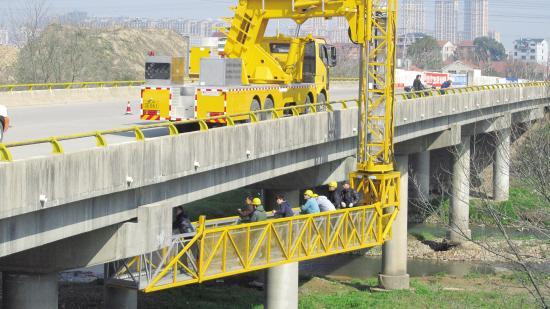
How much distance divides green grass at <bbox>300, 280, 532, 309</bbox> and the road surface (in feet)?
26.6

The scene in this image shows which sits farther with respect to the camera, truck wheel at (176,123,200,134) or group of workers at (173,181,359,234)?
truck wheel at (176,123,200,134)

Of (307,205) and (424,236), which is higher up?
(307,205)

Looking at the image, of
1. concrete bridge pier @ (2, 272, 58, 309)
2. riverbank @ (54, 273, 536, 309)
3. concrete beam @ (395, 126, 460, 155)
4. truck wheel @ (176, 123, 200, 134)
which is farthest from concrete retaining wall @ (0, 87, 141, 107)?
concrete bridge pier @ (2, 272, 58, 309)

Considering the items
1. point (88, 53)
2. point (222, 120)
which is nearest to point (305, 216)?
point (222, 120)

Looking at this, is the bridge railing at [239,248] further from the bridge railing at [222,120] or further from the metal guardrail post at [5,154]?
the metal guardrail post at [5,154]

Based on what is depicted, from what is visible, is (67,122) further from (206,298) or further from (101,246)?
(101,246)

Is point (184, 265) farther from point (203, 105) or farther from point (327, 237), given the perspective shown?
point (203, 105)

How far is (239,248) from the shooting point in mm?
22062

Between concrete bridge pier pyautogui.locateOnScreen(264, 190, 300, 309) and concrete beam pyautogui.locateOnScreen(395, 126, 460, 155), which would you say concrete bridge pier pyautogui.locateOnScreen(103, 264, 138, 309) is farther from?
concrete beam pyautogui.locateOnScreen(395, 126, 460, 155)

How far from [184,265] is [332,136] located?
977 cm

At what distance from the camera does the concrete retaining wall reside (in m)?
37.7

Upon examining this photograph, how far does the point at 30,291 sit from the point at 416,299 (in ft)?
62.9

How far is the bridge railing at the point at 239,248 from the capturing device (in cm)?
2041

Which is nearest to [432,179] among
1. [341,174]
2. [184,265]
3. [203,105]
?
[341,174]
